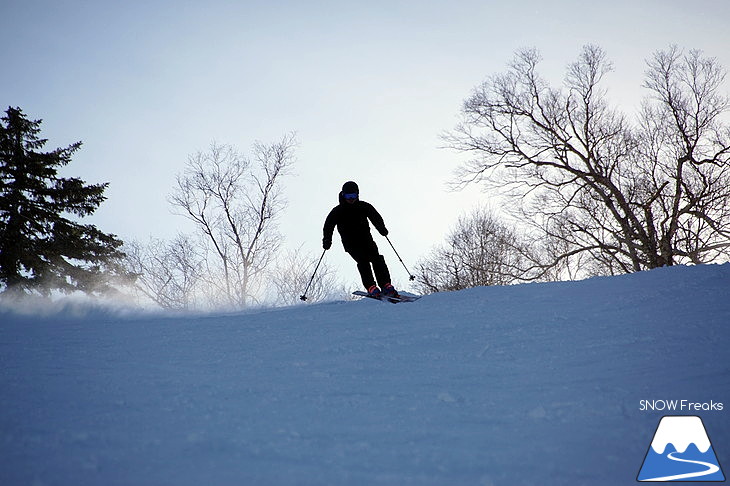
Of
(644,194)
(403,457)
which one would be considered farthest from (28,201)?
(644,194)

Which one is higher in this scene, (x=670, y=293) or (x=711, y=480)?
(x=670, y=293)

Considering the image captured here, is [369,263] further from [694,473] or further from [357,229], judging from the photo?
[694,473]

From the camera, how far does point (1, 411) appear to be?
2.11 metres

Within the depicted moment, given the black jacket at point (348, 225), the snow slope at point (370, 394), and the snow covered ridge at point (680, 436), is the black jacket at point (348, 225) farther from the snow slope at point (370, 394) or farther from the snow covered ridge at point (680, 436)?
the snow covered ridge at point (680, 436)

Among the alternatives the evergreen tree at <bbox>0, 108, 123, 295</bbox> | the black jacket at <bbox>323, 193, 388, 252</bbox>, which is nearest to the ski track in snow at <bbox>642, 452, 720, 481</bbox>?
the black jacket at <bbox>323, 193, 388, 252</bbox>

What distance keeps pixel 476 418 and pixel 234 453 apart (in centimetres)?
116

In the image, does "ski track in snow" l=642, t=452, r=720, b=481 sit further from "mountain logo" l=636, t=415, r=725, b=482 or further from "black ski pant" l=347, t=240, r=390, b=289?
"black ski pant" l=347, t=240, r=390, b=289

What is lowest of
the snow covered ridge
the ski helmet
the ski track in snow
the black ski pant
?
the ski track in snow

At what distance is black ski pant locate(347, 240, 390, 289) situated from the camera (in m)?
5.72

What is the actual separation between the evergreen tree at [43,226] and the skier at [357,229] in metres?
13.0

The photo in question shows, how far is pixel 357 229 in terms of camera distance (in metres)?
6.00

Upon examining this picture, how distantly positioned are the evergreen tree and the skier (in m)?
13.0

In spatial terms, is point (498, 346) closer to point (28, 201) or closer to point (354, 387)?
point (354, 387)

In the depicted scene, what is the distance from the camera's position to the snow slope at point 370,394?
1.65m
